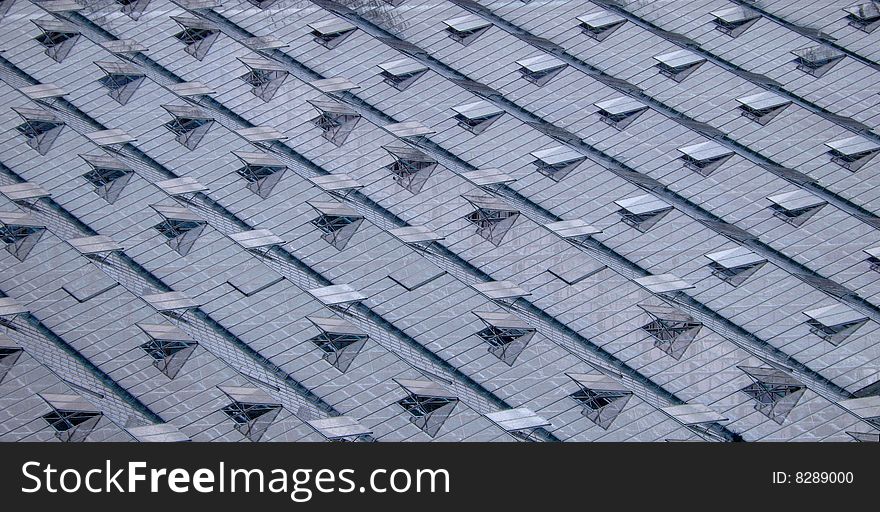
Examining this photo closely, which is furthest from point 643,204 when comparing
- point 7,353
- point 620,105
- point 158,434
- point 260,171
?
point 7,353

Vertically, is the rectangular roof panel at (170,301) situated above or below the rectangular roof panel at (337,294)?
above

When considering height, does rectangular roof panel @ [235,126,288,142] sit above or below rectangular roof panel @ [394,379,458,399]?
above

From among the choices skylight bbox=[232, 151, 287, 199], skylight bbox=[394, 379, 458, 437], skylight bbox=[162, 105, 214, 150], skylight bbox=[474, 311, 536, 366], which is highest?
skylight bbox=[162, 105, 214, 150]

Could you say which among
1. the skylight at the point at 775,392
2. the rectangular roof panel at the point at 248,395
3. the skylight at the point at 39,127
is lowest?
the skylight at the point at 775,392

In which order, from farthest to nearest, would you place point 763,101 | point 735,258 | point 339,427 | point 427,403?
1. point 763,101
2. point 735,258
3. point 427,403
4. point 339,427

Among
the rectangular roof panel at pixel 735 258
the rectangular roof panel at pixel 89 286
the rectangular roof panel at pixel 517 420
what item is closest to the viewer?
the rectangular roof panel at pixel 517 420

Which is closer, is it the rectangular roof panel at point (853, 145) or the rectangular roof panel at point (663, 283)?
the rectangular roof panel at point (663, 283)

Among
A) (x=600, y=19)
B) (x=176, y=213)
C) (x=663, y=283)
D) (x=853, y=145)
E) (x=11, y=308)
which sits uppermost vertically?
(x=600, y=19)

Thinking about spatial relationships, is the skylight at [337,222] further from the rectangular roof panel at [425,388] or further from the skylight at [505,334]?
the rectangular roof panel at [425,388]

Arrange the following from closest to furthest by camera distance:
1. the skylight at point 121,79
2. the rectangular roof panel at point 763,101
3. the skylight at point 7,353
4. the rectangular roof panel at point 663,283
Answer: the skylight at point 7,353 < the rectangular roof panel at point 663,283 < the rectangular roof panel at point 763,101 < the skylight at point 121,79

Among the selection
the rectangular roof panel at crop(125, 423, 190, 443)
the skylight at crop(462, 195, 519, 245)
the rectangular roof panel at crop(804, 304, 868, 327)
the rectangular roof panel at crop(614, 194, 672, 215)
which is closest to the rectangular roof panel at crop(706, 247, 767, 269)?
the rectangular roof panel at crop(614, 194, 672, 215)

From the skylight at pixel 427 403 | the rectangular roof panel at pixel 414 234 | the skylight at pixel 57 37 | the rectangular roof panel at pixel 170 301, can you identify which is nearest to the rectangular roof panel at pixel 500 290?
the rectangular roof panel at pixel 414 234

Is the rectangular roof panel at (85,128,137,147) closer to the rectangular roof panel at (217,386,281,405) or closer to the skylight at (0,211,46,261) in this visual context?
the skylight at (0,211,46,261)

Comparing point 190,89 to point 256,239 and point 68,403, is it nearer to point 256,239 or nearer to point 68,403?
point 256,239
